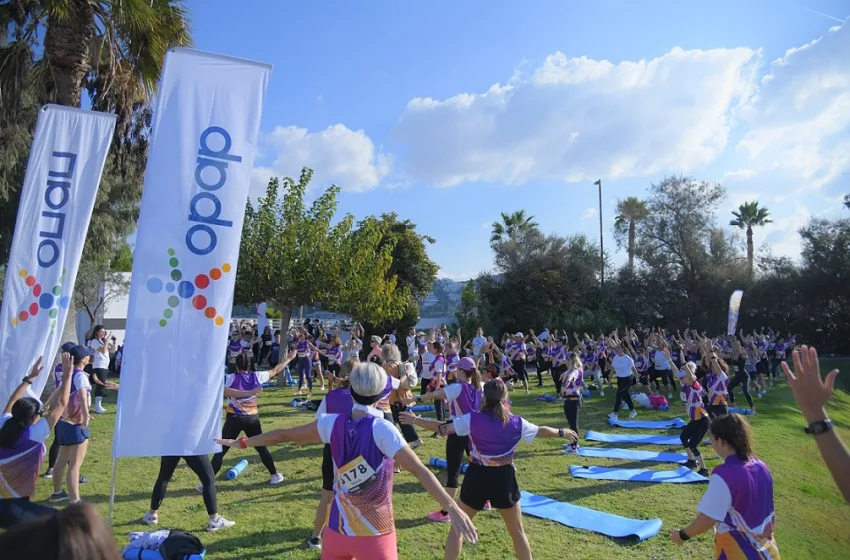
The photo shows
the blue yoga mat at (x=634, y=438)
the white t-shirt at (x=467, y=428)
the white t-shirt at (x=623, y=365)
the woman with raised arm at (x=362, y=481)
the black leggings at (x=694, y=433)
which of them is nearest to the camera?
the woman with raised arm at (x=362, y=481)

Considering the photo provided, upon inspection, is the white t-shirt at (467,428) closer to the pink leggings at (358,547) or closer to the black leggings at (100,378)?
the pink leggings at (358,547)

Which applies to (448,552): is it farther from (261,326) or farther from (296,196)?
(261,326)

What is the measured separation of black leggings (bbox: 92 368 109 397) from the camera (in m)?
12.4

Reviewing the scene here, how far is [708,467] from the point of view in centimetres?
925

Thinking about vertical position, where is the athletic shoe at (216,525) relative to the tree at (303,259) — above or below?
below

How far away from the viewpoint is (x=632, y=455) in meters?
9.94

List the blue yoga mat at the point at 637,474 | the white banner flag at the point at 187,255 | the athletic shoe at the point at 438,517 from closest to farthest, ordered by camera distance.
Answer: the white banner flag at the point at 187,255 < the athletic shoe at the point at 438,517 < the blue yoga mat at the point at 637,474

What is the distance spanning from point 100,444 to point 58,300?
4.08m

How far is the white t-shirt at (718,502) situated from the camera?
336cm

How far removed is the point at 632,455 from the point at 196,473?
7.42 m

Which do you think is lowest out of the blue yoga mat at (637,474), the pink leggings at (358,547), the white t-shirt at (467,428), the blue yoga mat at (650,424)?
the blue yoga mat at (637,474)

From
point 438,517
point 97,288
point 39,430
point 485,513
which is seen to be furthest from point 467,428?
point 97,288

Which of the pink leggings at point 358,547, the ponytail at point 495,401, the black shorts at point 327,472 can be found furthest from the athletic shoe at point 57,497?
the ponytail at point 495,401

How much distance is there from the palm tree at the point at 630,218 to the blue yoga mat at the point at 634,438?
1022 inches
